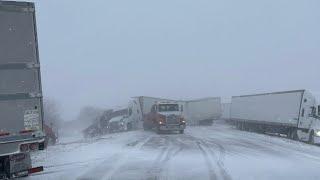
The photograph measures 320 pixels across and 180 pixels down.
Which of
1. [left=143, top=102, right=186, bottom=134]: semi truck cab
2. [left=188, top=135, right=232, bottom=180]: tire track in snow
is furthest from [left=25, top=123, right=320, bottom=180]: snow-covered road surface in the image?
[left=143, top=102, right=186, bottom=134]: semi truck cab

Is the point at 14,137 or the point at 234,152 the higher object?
the point at 14,137

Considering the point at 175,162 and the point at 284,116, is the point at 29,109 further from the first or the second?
the point at 284,116

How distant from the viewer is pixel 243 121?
5638 centimetres

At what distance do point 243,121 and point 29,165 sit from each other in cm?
4502

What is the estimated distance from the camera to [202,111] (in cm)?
7088

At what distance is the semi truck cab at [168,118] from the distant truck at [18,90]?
101 feet

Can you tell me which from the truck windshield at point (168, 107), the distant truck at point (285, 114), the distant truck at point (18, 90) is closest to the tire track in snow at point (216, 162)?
the distant truck at point (18, 90)

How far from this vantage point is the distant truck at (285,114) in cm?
3962

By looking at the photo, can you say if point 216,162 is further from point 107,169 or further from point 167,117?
point 167,117

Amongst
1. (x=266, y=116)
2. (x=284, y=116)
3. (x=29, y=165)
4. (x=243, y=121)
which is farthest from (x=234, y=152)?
(x=243, y=121)

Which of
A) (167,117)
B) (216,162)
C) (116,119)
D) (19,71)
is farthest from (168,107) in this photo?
(19,71)

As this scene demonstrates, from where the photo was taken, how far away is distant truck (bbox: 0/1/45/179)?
1188cm

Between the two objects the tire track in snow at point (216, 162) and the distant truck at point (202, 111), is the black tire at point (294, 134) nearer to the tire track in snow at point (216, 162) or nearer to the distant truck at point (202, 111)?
the tire track in snow at point (216, 162)

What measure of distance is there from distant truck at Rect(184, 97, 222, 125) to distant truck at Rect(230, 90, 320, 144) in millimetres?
14004
